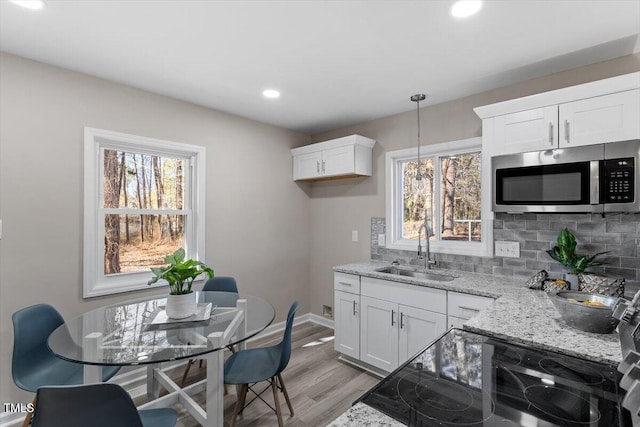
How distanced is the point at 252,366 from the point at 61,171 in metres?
1.98

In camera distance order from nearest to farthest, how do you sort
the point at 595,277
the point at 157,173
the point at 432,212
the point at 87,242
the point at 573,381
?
the point at 573,381 < the point at 595,277 < the point at 87,242 < the point at 157,173 < the point at 432,212

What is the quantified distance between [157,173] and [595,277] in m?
3.48

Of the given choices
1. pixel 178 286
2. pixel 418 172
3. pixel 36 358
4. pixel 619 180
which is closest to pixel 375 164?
pixel 418 172

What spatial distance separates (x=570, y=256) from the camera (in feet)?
7.17

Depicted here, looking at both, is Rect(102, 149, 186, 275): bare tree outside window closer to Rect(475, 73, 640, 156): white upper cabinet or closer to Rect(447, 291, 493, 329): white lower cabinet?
Rect(447, 291, 493, 329): white lower cabinet

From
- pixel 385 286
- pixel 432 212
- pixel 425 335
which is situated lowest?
pixel 425 335

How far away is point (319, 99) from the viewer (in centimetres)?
299

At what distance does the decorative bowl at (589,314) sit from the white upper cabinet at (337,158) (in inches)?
89.1

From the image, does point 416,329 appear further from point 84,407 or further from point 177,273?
point 84,407

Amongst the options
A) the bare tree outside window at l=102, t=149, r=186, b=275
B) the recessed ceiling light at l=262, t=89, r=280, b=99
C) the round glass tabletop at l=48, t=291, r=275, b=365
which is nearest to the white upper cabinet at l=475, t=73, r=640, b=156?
the recessed ceiling light at l=262, t=89, r=280, b=99

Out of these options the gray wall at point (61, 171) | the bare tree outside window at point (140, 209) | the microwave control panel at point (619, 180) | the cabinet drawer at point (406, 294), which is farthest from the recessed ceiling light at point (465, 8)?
the bare tree outside window at point (140, 209)

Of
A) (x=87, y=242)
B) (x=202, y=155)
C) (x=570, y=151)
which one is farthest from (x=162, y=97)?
(x=570, y=151)

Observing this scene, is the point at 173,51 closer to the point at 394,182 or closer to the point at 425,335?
the point at 394,182

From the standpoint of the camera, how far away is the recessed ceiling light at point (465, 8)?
1.64m
